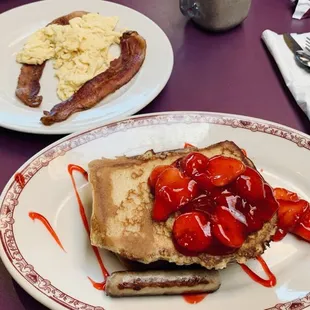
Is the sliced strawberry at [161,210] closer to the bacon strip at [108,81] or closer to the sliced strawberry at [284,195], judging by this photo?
the sliced strawberry at [284,195]

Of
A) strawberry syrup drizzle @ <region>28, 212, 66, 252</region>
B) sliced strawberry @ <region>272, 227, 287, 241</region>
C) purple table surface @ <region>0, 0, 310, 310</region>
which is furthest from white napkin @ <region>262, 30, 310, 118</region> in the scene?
strawberry syrup drizzle @ <region>28, 212, 66, 252</region>

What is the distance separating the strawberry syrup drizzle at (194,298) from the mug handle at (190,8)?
1.31m

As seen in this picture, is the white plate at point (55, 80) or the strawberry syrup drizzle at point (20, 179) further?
the white plate at point (55, 80)

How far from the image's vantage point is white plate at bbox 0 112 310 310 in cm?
117

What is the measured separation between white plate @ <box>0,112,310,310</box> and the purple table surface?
233 millimetres

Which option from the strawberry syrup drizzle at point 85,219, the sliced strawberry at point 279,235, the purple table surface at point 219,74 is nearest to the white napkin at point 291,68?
the purple table surface at point 219,74

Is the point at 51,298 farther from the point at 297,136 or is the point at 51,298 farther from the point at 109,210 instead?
the point at 297,136

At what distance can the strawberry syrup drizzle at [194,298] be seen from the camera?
1175 mm

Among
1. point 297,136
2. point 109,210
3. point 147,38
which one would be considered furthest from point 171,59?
point 109,210

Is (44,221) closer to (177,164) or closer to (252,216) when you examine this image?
(177,164)

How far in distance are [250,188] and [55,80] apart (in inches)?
36.9

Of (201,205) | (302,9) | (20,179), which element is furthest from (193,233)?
(302,9)

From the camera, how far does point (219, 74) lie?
2000mm

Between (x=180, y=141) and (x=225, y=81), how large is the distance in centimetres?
52
